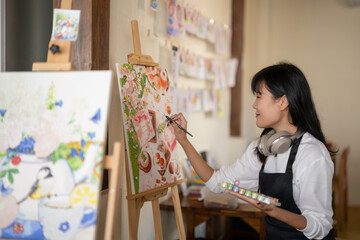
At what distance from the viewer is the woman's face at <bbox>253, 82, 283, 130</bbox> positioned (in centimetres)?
199

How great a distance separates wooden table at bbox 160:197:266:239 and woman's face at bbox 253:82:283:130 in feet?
3.77

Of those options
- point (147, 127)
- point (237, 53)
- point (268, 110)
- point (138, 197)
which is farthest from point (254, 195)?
point (237, 53)

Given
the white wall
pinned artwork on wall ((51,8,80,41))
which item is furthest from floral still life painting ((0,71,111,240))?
the white wall

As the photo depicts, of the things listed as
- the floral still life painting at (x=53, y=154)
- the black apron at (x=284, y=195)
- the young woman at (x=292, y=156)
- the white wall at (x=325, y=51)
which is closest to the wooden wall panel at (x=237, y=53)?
the white wall at (x=325, y=51)

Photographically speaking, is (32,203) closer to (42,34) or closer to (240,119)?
(42,34)

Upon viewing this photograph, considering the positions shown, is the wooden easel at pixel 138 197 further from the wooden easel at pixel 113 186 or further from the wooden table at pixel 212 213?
the wooden table at pixel 212 213

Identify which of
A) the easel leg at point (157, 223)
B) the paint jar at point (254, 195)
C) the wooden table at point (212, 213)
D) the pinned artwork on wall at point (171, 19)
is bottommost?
the wooden table at point (212, 213)

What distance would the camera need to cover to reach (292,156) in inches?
76.3

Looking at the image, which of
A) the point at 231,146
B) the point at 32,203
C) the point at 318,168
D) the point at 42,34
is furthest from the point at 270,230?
the point at 231,146

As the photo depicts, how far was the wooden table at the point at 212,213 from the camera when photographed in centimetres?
300

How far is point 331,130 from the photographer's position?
19.8ft

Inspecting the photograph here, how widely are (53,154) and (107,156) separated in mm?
207

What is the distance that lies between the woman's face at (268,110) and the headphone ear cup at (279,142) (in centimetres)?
9

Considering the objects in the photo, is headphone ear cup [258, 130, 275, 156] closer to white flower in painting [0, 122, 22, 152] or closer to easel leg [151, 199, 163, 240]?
easel leg [151, 199, 163, 240]
